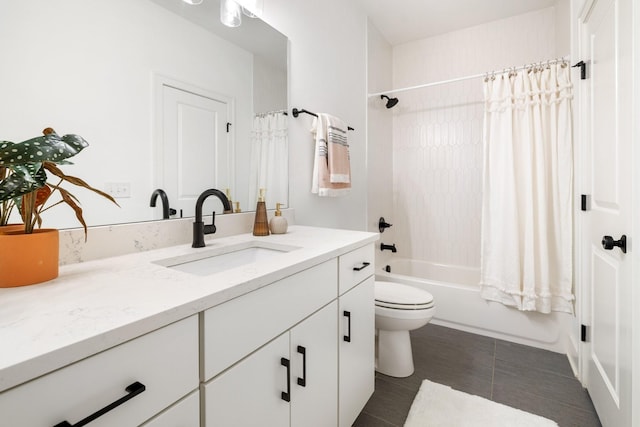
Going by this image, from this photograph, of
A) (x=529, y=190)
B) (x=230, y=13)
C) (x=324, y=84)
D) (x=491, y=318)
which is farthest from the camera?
(x=491, y=318)

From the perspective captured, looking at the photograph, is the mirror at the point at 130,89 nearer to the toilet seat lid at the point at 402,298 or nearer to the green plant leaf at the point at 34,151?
the green plant leaf at the point at 34,151

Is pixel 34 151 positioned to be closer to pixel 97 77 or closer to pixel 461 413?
pixel 97 77

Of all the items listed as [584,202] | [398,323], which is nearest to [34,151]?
[398,323]

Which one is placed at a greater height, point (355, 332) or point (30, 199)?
point (30, 199)

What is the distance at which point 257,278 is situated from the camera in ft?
2.58

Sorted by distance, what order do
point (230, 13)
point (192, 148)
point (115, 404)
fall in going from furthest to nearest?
point (230, 13) → point (192, 148) → point (115, 404)

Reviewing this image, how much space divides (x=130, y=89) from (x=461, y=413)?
200 centimetres

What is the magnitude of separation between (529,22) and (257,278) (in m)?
3.21

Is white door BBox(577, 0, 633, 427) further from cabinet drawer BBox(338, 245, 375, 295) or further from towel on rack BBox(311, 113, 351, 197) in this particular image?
towel on rack BBox(311, 113, 351, 197)

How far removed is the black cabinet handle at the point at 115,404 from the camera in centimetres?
46

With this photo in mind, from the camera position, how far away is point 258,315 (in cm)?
80

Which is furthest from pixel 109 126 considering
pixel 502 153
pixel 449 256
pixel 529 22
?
pixel 529 22

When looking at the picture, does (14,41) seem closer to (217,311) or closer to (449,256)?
(217,311)

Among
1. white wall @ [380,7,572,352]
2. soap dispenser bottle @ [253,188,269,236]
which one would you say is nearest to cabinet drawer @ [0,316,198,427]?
soap dispenser bottle @ [253,188,269,236]
